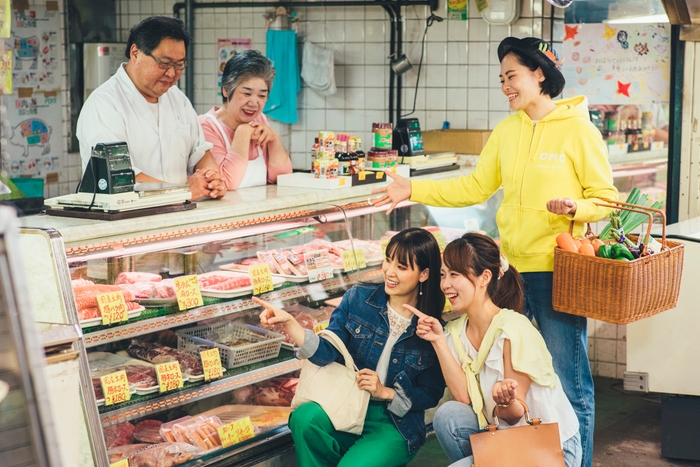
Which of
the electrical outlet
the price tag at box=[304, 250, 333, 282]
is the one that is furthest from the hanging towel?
the electrical outlet

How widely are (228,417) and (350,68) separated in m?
4.50

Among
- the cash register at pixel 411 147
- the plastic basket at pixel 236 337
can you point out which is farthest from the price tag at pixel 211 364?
the cash register at pixel 411 147

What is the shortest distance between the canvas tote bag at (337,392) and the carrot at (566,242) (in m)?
1.05

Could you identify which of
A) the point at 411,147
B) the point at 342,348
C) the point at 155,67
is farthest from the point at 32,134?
the point at 342,348

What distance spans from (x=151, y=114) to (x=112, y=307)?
155cm

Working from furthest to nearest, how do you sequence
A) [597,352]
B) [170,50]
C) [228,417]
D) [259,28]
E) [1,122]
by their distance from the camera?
[259,28]
[1,122]
[597,352]
[170,50]
[228,417]

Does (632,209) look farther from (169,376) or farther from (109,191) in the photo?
(109,191)

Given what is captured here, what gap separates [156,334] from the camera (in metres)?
4.16

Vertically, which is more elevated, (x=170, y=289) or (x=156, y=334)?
(x=170, y=289)

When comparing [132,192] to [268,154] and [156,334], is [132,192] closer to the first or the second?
[156,334]

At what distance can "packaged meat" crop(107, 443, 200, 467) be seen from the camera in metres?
3.62

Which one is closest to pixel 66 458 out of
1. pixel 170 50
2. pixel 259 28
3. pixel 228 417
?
pixel 228 417

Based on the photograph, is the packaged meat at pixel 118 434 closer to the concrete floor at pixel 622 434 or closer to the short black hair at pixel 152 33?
the concrete floor at pixel 622 434

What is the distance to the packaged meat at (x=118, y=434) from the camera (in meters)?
3.73
